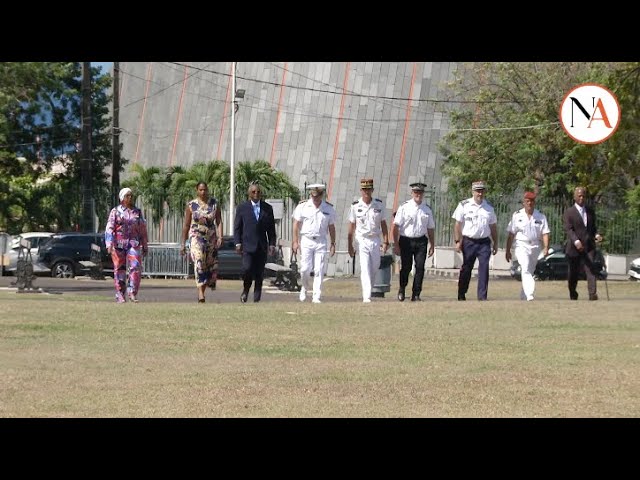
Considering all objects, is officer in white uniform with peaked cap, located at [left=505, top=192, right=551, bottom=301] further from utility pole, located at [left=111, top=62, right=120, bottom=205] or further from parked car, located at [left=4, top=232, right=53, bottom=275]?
utility pole, located at [left=111, top=62, right=120, bottom=205]

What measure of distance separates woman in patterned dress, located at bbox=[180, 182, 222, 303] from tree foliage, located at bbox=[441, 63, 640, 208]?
27.3 metres

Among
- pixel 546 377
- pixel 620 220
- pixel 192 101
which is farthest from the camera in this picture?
pixel 192 101

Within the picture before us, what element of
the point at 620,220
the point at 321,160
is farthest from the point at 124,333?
the point at 321,160

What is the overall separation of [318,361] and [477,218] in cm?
895

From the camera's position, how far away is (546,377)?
11523mm

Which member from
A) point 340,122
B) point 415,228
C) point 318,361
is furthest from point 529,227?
point 340,122

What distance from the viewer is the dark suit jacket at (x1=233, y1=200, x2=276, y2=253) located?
67.5 ft

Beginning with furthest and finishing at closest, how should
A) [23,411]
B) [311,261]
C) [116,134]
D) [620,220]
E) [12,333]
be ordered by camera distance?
[116,134], [620,220], [311,261], [12,333], [23,411]

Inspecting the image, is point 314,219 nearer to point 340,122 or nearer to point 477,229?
point 477,229

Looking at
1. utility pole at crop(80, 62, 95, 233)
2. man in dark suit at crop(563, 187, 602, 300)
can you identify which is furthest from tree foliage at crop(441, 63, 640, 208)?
man in dark suit at crop(563, 187, 602, 300)

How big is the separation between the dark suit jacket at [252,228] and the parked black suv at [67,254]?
22.2 metres
